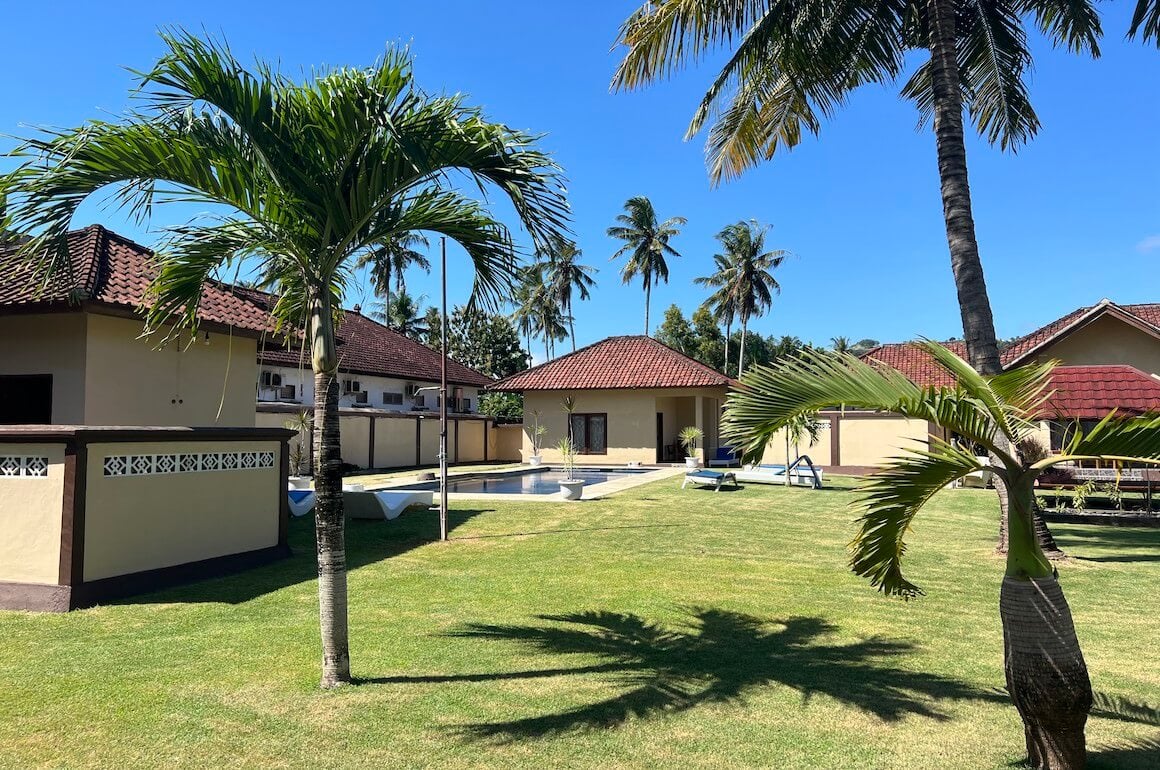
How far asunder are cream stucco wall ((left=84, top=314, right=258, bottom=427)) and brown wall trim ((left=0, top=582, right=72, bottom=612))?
307 cm

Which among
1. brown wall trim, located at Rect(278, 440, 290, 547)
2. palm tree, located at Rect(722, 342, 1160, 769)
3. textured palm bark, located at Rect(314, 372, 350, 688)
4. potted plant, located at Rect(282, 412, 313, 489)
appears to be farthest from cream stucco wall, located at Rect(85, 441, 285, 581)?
potted plant, located at Rect(282, 412, 313, 489)

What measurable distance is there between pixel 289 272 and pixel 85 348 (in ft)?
19.5

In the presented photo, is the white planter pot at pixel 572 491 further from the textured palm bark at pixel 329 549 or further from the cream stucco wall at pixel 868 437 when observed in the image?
A: the cream stucco wall at pixel 868 437

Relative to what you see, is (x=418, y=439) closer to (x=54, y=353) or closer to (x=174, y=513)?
(x=54, y=353)

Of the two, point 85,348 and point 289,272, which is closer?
point 289,272

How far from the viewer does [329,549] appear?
515 cm

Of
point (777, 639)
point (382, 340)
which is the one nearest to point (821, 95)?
point (777, 639)

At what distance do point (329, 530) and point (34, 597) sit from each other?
189 inches

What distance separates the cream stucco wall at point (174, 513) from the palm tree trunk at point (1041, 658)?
28.2 ft

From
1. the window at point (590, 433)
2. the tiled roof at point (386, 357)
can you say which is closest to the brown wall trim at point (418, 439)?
the tiled roof at point (386, 357)

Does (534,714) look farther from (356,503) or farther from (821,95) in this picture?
(821,95)

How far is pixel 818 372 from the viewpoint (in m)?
4.35

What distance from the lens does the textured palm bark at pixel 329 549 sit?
5.15m

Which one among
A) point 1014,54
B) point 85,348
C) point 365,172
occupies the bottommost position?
point 85,348
